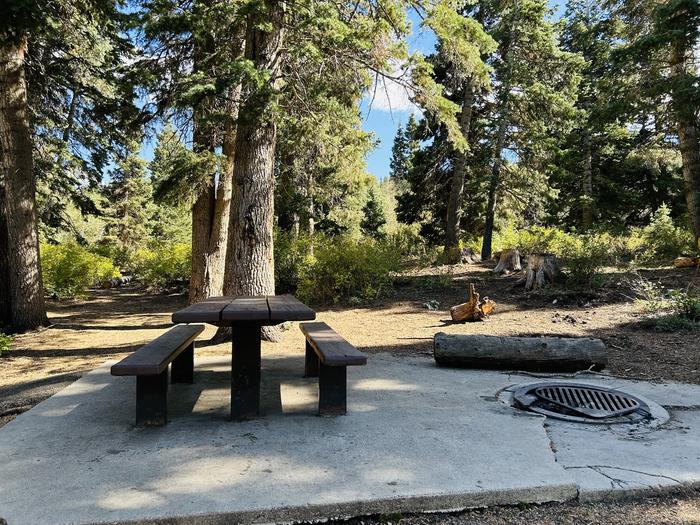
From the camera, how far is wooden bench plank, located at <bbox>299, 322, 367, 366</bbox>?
3352 millimetres

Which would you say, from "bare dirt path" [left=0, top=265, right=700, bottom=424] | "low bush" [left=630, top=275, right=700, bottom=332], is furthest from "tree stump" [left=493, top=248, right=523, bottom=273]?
"low bush" [left=630, top=275, right=700, bottom=332]

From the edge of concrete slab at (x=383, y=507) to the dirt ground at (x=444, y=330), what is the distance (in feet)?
0.17

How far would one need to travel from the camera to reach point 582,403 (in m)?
3.98

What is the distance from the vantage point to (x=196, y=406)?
4.04 m

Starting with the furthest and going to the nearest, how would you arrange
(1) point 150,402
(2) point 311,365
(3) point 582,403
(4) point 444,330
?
(4) point 444,330 → (2) point 311,365 → (3) point 582,403 → (1) point 150,402

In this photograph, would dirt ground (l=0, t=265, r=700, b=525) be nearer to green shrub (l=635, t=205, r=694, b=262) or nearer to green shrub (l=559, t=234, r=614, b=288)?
green shrub (l=559, t=234, r=614, b=288)

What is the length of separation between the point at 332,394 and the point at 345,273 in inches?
295

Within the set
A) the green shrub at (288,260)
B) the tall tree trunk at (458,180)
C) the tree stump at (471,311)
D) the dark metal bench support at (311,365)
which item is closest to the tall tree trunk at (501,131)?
the tall tree trunk at (458,180)

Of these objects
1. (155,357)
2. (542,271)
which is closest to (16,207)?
(155,357)

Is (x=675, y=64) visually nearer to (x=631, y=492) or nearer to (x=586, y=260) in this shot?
(x=586, y=260)

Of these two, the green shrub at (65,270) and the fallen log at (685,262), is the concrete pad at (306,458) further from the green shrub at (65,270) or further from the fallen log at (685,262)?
the green shrub at (65,270)

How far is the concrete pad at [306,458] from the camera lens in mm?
2381

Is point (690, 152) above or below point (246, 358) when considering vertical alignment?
above

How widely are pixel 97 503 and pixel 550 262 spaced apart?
33.2 ft
